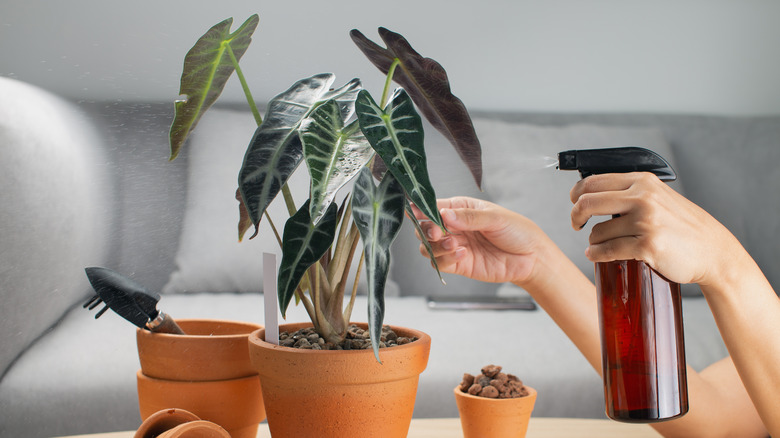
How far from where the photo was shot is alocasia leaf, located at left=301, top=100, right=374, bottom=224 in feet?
1.56

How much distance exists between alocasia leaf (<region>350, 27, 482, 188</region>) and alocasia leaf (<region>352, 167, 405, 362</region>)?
14 centimetres

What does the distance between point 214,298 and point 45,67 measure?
28.7 inches

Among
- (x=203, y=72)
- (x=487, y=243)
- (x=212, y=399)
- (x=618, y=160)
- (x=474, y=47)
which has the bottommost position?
(x=212, y=399)

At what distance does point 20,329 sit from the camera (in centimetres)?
134

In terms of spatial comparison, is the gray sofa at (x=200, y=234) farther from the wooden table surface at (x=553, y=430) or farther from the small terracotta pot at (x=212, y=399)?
the small terracotta pot at (x=212, y=399)

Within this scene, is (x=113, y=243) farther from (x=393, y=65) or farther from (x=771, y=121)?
(x=771, y=121)

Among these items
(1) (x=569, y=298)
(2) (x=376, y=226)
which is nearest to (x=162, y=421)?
(2) (x=376, y=226)

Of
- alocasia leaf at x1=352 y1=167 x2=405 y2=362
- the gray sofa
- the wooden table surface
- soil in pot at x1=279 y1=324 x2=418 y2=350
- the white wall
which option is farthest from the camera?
the white wall

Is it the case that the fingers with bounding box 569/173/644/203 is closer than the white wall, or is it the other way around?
the fingers with bounding box 569/173/644/203

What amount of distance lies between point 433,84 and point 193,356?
0.36 metres

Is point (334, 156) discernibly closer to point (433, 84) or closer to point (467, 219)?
point (433, 84)

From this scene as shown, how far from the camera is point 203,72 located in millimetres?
628

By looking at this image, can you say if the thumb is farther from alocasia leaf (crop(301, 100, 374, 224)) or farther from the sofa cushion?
→ the sofa cushion

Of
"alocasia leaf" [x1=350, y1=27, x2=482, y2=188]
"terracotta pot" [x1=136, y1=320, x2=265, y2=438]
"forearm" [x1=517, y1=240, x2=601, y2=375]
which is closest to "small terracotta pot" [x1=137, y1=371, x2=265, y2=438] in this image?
"terracotta pot" [x1=136, y1=320, x2=265, y2=438]
